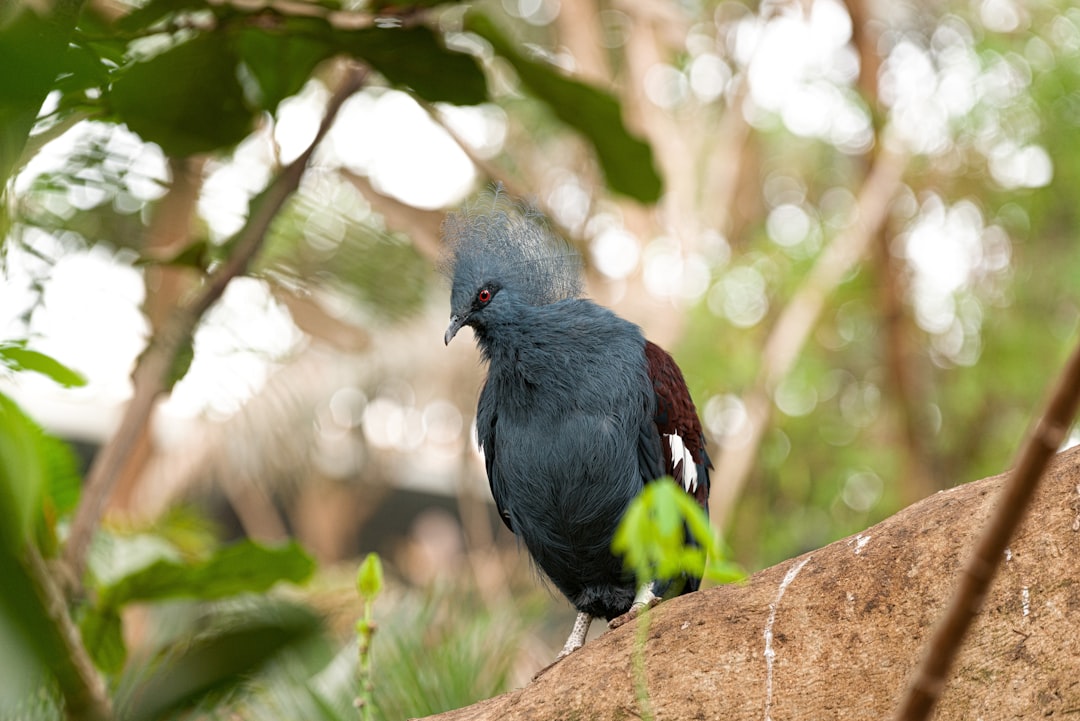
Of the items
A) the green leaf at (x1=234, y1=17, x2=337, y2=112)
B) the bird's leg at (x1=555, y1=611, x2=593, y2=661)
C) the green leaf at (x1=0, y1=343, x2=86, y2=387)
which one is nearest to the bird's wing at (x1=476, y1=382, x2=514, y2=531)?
the bird's leg at (x1=555, y1=611, x2=593, y2=661)

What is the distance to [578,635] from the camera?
246cm

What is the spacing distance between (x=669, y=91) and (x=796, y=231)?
4.17 feet

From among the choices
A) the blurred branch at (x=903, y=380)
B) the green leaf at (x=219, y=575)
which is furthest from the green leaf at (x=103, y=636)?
the blurred branch at (x=903, y=380)

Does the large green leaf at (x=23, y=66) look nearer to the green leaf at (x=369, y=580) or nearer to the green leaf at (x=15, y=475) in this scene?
the green leaf at (x=15, y=475)

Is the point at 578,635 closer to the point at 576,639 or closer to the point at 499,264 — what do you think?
the point at 576,639

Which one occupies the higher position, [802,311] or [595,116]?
[595,116]

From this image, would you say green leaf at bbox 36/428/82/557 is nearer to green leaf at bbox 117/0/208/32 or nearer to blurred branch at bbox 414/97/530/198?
green leaf at bbox 117/0/208/32

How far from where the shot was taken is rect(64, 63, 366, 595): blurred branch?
1.54 m

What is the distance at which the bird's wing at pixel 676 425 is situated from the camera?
2.50 m

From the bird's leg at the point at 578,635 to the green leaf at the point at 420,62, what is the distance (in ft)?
4.01

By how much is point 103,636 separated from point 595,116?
1.43 metres

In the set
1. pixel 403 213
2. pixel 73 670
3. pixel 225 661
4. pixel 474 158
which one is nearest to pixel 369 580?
pixel 225 661

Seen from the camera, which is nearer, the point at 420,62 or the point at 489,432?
the point at 420,62

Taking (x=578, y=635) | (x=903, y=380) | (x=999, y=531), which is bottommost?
(x=903, y=380)
